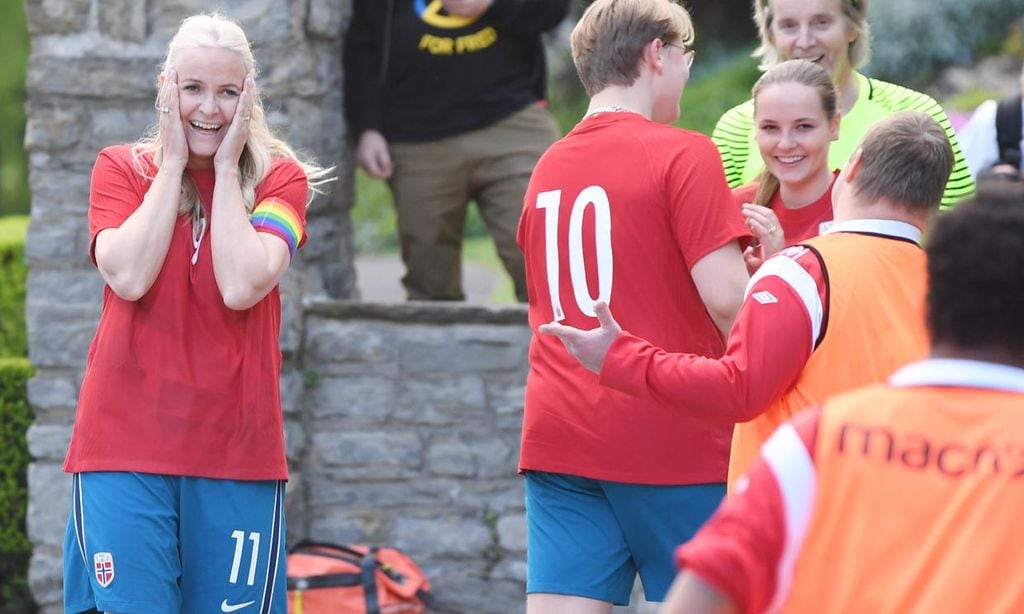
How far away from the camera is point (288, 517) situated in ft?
18.4

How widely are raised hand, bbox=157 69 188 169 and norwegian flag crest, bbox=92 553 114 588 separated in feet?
2.93

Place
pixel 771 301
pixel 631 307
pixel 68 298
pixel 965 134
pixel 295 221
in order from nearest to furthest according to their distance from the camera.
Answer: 1. pixel 771 301
2. pixel 631 307
3. pixel 295 221
4. pixel 965 134
5. pixel 68 298

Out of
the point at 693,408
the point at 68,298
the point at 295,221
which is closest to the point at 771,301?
the point at 693,408

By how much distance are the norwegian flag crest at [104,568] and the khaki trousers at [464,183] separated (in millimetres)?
2521

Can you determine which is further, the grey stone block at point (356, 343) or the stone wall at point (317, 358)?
the grey stone block at point (356, 343)

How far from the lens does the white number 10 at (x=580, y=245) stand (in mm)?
3480

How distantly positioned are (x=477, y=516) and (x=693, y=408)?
9.55 ft

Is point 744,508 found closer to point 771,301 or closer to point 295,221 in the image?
point 771,301

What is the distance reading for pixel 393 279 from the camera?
1008 cm

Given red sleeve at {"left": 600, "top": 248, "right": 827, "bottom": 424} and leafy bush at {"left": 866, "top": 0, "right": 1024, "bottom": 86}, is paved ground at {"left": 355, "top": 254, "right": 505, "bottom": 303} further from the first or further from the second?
red sleeve at {"left": 600, "top": 248, "right": 827, "bottom": 424}

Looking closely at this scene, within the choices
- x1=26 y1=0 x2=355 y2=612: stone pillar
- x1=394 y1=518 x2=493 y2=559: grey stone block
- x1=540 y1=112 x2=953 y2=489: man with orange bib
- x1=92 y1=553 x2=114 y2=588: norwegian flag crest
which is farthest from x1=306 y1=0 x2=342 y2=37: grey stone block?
x1=540 y1=112 x2=953 y2=489: man with orange bib

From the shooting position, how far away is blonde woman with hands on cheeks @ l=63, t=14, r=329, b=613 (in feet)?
11.6

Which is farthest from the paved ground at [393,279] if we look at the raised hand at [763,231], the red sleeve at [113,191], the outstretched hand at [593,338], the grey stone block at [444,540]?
the outstretched hand at [593,338]

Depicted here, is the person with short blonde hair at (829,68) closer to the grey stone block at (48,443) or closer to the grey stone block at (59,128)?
the grey stone block at (59,128)
